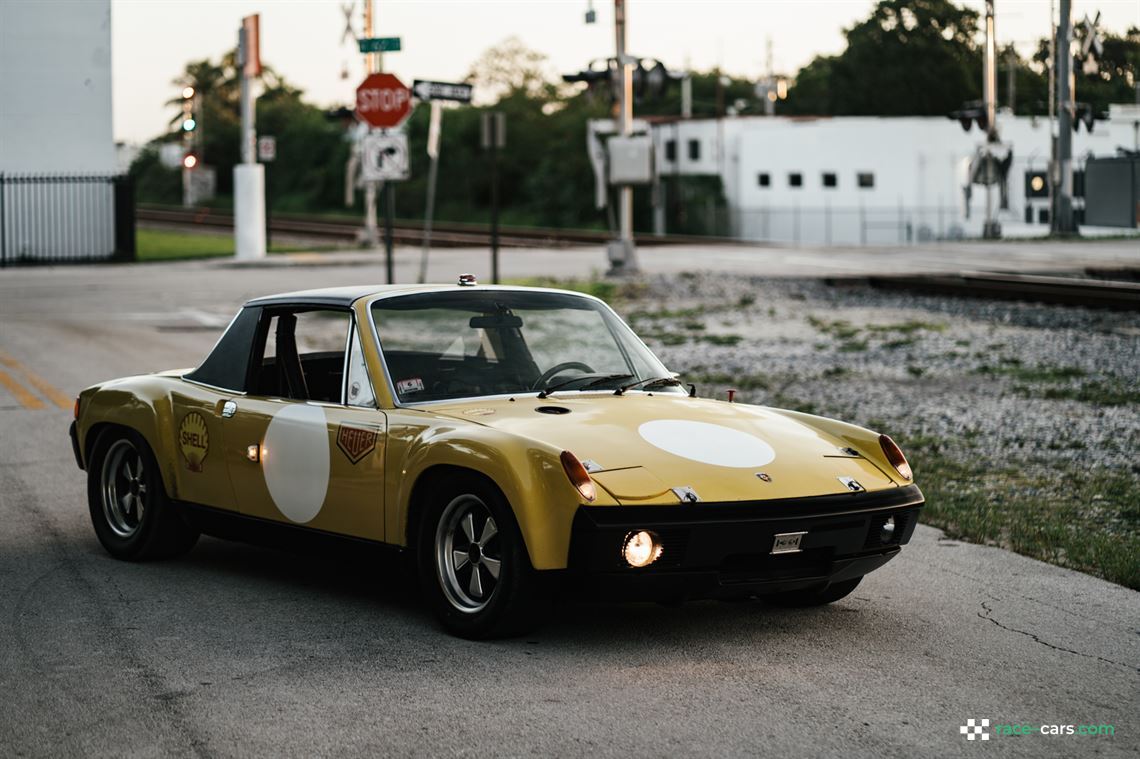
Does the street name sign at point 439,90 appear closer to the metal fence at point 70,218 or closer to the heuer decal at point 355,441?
the metal fence at point 70,218

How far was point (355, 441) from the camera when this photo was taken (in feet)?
21.6

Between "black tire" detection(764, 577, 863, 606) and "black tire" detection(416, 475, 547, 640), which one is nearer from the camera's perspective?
"black tire" detection(416, 475, 547, 640)

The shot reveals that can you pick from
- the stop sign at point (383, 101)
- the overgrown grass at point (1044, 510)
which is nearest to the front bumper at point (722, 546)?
the overgrown grass at point (1044, 510)

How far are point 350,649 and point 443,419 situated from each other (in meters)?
0.97

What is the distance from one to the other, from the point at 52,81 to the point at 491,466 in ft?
125

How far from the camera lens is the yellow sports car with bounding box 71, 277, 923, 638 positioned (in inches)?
224

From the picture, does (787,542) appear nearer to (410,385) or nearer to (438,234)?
(410,385)

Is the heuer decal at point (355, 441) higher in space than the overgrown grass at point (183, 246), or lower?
lower

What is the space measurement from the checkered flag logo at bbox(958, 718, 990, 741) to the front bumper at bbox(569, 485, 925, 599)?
→ 40.8 inches

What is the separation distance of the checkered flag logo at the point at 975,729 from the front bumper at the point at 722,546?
1036 mm

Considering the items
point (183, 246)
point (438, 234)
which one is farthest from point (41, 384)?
point (438, 234)

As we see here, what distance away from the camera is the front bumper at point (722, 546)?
18.4 feet

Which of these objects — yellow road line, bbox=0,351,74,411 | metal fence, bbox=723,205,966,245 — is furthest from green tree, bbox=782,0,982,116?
yellow road line, bbox=0,351,74,411

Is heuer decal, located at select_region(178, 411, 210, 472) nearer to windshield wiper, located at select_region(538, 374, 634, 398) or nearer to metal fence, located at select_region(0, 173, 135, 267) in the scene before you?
windshield wiper, located at select_region(538, 374, 634, 398)
